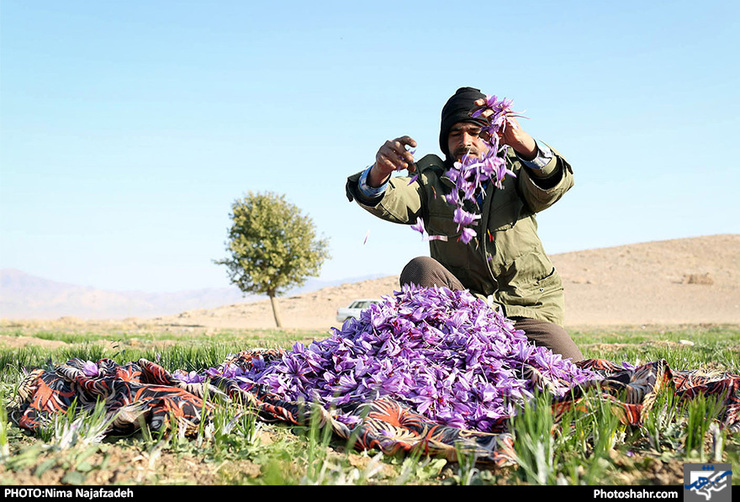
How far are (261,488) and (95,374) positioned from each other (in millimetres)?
1876

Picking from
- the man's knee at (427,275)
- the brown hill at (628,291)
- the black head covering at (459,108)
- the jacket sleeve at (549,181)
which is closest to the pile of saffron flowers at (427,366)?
the man's knee at (427,275)

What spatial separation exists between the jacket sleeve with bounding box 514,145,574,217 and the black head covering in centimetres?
55

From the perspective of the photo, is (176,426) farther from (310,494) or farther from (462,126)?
(462,126)

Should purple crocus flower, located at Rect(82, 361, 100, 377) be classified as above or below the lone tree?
below

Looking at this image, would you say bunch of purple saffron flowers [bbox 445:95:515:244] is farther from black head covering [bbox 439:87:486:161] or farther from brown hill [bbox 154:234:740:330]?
brown hill [bbox 154:234:740:330]

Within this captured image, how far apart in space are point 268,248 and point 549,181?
27.0 m

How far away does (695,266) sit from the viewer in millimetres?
45375

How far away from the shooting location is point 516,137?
340 cm

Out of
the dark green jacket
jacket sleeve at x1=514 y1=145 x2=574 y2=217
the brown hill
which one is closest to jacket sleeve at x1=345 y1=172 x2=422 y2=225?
the dark green jacket

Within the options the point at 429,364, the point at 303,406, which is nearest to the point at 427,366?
the point at 429,364

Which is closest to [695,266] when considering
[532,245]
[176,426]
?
[532,245]

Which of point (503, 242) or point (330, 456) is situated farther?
point (503, 242)

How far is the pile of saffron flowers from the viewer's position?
107 inches

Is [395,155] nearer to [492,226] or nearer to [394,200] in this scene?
[394,200]
